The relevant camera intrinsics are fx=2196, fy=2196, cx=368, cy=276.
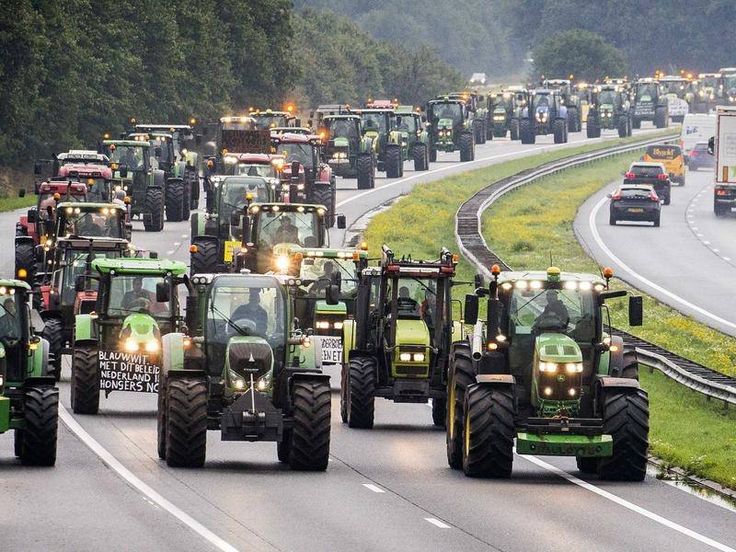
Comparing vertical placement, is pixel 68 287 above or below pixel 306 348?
above

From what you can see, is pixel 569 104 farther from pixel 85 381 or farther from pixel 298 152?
pixel 85 381

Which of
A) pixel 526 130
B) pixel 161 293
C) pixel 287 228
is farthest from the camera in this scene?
pixel 526 130

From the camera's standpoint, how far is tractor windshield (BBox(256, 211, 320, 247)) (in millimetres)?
48375

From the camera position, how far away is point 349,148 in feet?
280

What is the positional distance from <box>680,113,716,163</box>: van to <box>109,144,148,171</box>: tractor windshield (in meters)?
53.0

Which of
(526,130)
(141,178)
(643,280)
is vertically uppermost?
(526,130)

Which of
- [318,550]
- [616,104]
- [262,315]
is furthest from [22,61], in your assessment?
[318,550]

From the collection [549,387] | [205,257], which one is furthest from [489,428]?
[205,257]

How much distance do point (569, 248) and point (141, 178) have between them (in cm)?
1448

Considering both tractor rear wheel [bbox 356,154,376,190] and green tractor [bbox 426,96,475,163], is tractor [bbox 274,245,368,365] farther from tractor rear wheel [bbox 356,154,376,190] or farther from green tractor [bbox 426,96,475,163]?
green tractor [bbox 426,96,475,163]

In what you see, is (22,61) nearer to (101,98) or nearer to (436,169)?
(101,98)

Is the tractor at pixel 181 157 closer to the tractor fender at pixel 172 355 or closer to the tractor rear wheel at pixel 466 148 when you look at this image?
the tractor rear wheel at pixel 466 148

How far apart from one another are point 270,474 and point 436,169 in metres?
74.7

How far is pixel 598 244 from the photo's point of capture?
7644cm
